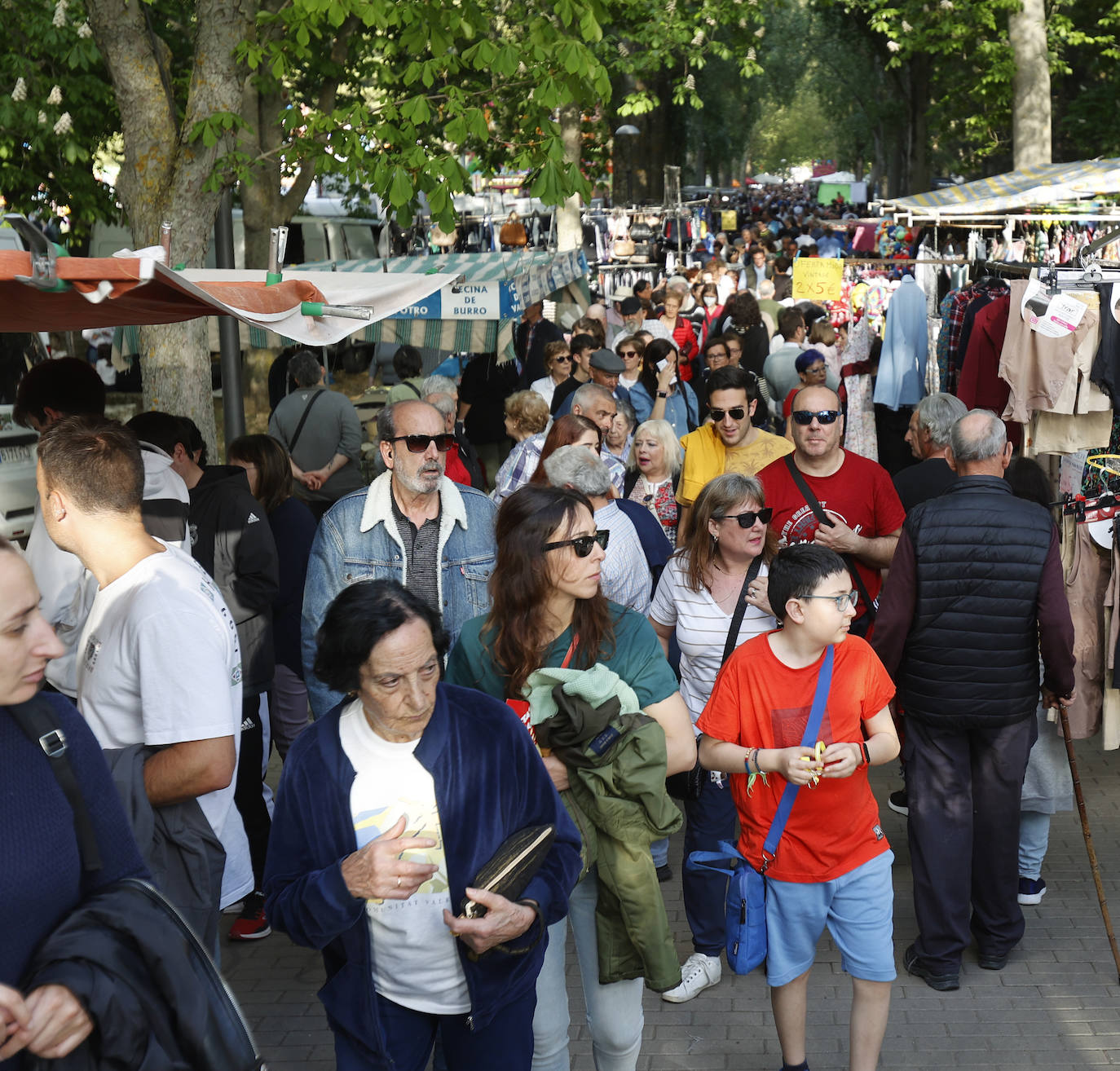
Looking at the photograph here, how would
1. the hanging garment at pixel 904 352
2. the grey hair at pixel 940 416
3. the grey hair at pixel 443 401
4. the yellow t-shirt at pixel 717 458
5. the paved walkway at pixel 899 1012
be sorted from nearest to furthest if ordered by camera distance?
the paved walkway at pixel 899 1012
the grey hair at pixel 940 416
the yellow t-shirt at pixel 717 458
the grey hair at pixel 443 401
the hanging garment at pixel 904 352

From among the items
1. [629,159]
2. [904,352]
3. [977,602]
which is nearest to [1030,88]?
[904,352]

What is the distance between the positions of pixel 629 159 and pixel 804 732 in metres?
37.6

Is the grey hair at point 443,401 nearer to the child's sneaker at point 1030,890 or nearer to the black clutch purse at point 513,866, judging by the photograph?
the child's sneaker at point 1030,890

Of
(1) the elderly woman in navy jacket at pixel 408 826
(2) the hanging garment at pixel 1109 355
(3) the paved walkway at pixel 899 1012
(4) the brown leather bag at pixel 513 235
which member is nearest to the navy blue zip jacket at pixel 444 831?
(1) the elderly woman in navy jacket at pixel 408 826

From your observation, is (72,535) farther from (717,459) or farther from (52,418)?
(717,459)

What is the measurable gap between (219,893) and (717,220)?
129 ft

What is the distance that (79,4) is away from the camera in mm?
10000

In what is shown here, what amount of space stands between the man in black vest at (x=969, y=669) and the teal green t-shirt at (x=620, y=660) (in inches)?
60.9

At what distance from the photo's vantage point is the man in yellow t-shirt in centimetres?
671

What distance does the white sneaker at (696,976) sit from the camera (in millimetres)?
4926

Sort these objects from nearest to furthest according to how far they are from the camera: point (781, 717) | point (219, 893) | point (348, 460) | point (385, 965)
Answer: point (385, 965) → point (219, 893) → point (781, 717) → point (348, 460)

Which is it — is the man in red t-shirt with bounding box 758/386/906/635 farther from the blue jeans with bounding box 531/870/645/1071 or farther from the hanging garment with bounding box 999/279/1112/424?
the blue jeans with bounding box 531/870/645/1071

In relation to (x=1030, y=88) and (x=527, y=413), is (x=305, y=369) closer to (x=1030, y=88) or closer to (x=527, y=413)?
(x=527, y=413)

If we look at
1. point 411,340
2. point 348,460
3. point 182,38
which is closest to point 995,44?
point 182,38
